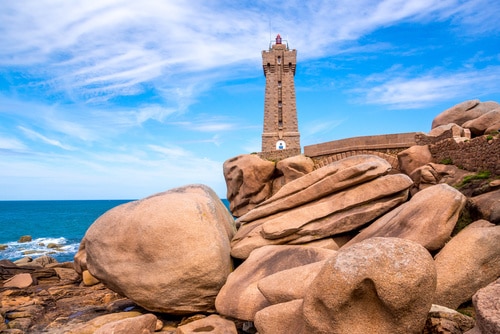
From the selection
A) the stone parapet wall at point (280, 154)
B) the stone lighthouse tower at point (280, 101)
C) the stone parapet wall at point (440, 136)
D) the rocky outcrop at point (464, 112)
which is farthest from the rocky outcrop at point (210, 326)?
the stone lighthouse tower at point (280, 101)

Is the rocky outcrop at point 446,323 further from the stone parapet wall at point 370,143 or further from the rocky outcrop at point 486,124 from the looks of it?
the stone parapet wall at point 370,143

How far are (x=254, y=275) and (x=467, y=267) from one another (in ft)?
14.9

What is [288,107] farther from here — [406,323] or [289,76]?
[406,323]

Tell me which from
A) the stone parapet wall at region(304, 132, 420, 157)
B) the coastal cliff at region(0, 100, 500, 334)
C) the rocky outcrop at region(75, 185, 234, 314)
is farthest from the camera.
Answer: the stone parapet wall at region(304, 132, 420, 157)

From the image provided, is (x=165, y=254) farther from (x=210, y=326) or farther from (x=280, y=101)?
(x=280, y=101)

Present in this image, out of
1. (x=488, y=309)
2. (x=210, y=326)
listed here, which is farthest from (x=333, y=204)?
(x=488, y=309)

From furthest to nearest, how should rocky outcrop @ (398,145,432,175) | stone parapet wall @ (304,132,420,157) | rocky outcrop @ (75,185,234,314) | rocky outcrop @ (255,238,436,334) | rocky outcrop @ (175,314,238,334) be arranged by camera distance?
stone parapet wall @ (304,132,420,157)
rocky outcrop @ (398,145,432,175)
rocky outcrop @ (75,185,234,314)
rocky outcrop @ (175,314,238,334)
rocky outcrop @ (255,238,436,334)

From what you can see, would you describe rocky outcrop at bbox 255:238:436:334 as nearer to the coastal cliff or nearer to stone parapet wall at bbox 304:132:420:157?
the coastal cliff

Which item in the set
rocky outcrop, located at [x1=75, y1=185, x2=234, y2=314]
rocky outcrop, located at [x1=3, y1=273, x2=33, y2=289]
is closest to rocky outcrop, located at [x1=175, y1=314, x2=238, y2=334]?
rocky outcrop, located at [x1=75, y1=185, x2=234, y2=314]

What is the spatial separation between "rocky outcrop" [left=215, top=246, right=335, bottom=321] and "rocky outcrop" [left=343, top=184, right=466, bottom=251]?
5.66 ft

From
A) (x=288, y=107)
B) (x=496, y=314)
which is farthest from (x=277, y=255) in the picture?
(x=288, y=107)

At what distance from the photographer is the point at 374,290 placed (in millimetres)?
5219

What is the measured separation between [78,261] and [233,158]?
41.2ft

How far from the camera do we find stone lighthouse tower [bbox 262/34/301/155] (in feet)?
122
